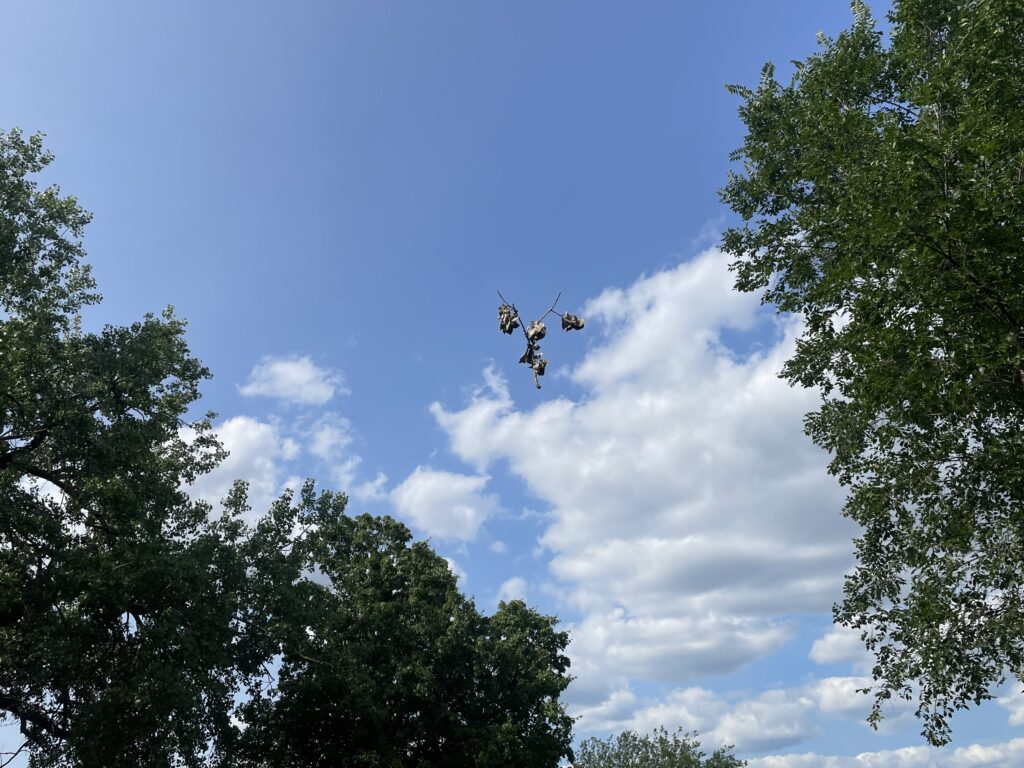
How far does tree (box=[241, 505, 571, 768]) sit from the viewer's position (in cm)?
2559

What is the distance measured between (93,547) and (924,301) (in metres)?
19.5

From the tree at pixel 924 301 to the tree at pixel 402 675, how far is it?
17.2m

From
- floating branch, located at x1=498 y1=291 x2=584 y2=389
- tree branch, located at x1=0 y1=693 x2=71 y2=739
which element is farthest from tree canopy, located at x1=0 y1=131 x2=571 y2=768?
floating branch, located at x1=498 y1=291 x2=584 y2=389

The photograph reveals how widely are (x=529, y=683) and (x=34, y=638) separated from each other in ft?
67.0

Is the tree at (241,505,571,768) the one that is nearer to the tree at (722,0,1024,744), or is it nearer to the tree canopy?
the tree canopy

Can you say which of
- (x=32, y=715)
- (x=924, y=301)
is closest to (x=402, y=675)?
(x=32, y=715)

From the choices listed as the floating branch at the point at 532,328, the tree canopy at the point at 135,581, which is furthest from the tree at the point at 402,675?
the floating branch at the point at 532,328

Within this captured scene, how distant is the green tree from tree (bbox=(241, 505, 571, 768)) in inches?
183

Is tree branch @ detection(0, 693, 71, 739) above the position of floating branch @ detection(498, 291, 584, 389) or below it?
below

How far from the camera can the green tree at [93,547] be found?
16438 millimetres

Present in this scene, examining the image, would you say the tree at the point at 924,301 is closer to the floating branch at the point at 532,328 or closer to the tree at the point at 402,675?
the floating branch at the point at 532,328

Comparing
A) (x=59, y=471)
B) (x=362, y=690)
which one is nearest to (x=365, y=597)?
(x=362, y=690)

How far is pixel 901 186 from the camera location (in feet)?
35.1

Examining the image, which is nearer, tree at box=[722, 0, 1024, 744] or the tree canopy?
tree at box=[722, 0, 1024, 744]
